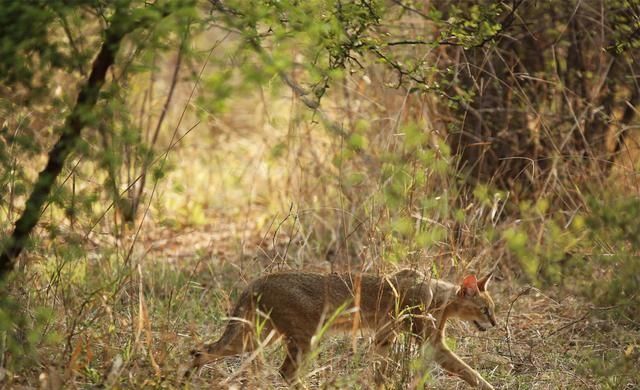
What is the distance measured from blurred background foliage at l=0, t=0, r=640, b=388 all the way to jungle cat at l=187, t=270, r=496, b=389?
0.18 m

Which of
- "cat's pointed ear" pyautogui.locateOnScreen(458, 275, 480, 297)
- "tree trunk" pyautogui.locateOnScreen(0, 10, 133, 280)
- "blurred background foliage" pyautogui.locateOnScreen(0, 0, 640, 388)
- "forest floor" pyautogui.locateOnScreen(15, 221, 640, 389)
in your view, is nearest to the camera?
"tree trunk" pyautogui.locateOnScreen(0, 10, 133, 280)

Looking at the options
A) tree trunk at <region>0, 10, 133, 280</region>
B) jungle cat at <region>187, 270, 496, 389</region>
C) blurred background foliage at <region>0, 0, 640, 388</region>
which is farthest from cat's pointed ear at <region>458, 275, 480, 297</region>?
tree trunk at <region>0, 10, 133, 280</region>

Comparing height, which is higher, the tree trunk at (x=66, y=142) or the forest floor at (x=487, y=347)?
the tree trunk at (x=66, y=142)

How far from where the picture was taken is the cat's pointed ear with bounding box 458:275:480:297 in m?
5.95

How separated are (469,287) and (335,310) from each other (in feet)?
2.93

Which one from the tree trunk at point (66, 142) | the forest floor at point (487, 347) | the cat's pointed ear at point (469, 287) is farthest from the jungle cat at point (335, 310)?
the tree trunk at point (66, 142)

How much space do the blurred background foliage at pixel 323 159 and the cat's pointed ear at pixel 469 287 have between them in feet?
1.01

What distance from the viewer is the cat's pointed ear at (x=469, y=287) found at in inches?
234

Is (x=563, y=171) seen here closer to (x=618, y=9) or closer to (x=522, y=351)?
(x=618, y=9)

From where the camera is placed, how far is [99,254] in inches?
280

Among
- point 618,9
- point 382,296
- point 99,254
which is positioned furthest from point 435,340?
point 618,9

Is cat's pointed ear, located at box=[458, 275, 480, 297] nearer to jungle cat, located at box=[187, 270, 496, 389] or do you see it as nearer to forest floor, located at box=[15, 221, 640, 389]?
jungle cat, located at box=[187, 270, 496, 389]

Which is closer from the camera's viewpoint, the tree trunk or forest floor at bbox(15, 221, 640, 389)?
the tree trunk

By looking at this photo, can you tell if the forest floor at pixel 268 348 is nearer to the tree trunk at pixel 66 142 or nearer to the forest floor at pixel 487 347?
the forest floor at pixel 487 347
